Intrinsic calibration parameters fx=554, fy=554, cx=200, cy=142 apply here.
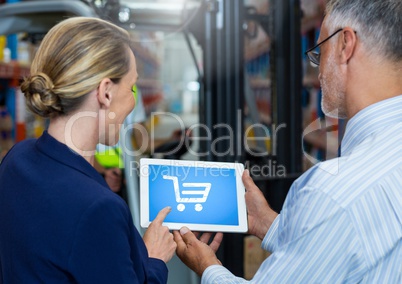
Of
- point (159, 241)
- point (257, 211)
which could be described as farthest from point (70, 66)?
point (257, 211)

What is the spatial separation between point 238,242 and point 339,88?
1.64 metres

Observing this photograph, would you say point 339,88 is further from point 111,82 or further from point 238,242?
point 238,242

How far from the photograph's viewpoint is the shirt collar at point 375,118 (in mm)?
1085

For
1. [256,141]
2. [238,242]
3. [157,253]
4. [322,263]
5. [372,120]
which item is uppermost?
[372,120]

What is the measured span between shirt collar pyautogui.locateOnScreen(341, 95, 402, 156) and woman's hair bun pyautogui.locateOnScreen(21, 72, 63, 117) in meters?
0.63

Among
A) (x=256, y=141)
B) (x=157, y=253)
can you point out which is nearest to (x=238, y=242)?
(x=256, y=141)

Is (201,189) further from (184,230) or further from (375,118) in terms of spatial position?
(375,118)

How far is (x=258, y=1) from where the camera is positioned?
5602 mm

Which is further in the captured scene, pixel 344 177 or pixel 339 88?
pixel 339 88

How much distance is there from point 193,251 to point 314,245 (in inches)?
20.4

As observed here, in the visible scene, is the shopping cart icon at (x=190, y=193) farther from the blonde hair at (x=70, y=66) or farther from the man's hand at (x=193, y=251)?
the blonde hair at (x=70, y=66)

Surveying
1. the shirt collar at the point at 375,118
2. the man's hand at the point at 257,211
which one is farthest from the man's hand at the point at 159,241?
the shirt collar at the point at 375,118

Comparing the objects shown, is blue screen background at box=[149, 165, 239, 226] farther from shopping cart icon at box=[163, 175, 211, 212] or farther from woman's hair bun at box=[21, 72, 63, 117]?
woman's hair bun at box=[21, 72, 63, 117]

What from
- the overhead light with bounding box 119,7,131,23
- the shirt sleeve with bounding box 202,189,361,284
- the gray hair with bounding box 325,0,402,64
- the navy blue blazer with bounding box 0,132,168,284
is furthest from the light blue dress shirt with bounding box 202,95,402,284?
the overhead light with bounding box 119,7,131,23
